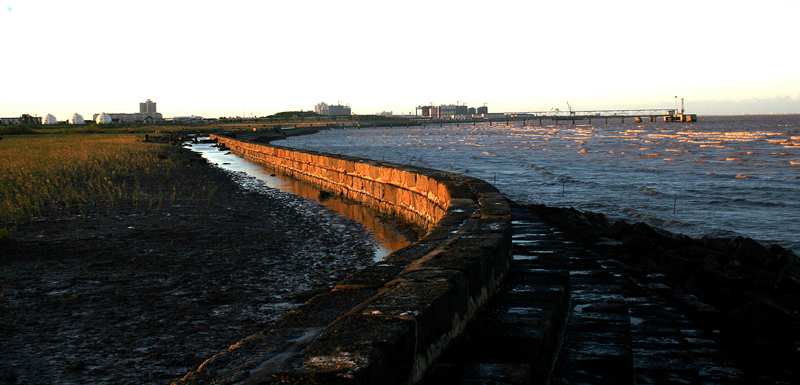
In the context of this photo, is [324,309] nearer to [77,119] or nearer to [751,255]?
[751,255]

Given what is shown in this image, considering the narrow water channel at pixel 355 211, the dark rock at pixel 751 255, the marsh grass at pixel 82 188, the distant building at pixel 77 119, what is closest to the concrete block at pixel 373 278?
the narrow water channel at pixel 355 211

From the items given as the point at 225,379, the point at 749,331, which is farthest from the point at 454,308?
the point at 749,331

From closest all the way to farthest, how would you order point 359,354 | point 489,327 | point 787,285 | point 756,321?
1. point 359,354
2. point 489,327
3. point 756,321
4. point 787,285

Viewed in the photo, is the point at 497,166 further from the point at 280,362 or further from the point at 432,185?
the point at 280,362

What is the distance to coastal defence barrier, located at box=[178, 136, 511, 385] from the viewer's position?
92.7 inches

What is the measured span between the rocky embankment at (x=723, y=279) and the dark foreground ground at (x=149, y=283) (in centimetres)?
367

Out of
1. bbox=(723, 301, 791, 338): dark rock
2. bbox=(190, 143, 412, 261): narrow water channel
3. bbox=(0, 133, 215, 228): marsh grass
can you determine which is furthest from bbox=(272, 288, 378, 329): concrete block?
bbox=(0, 133, 215, 228): marsh grass

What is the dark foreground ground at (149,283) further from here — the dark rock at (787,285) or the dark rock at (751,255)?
the dark rock at (751,255)

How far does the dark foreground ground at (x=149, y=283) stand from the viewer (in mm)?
4273

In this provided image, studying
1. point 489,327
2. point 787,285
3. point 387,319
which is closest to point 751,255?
point 787,285

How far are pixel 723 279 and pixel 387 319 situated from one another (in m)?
5.43

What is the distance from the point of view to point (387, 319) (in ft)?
9.09

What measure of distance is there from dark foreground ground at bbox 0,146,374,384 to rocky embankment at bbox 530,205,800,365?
12.0 feet

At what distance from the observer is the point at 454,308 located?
3.32 meters
